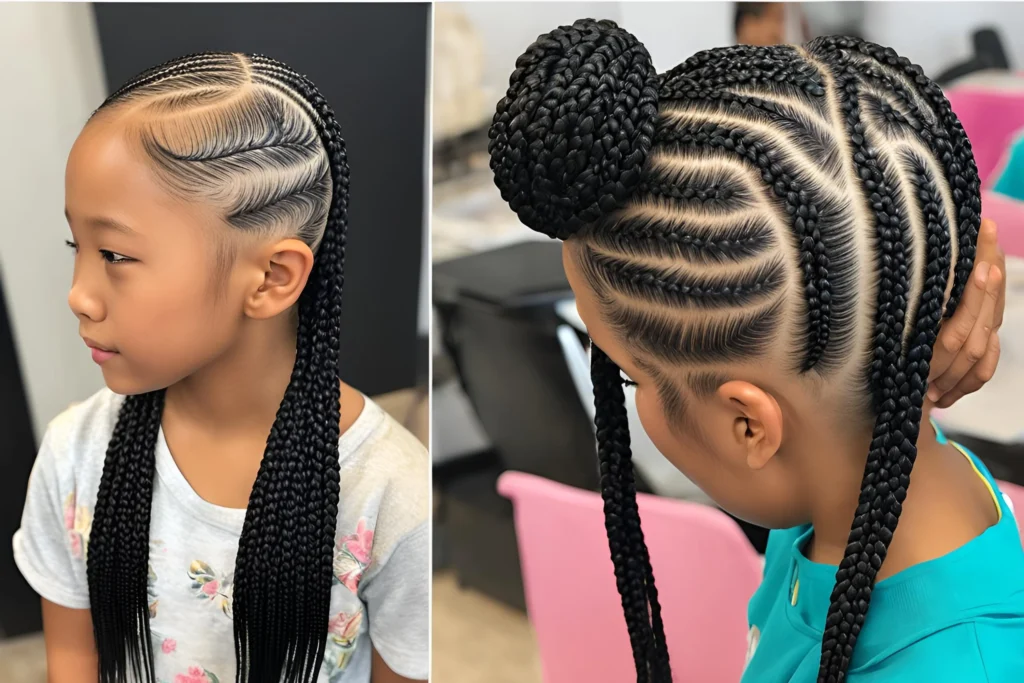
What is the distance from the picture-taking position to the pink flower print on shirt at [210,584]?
0.85 m

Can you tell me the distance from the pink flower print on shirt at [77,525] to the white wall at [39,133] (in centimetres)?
20

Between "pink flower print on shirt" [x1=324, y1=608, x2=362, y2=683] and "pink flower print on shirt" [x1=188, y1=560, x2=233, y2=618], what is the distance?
107mm

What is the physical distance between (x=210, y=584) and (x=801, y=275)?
63cm

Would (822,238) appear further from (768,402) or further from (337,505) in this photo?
(337,505)

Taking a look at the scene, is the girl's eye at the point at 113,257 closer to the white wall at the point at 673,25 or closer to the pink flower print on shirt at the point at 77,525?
the pink flower print on shirt at the point at 77,525

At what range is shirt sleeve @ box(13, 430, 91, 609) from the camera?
2.90 feet

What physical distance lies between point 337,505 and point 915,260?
551 millimetres

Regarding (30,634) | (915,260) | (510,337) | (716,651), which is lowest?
(716,651)

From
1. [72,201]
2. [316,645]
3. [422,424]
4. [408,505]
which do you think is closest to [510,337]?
[422,424]

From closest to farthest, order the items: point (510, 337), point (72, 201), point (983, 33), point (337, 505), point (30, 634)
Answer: point (72, 201)
point (337, 505)
point (30, 634)
point (983, 33)
point (510, 337)

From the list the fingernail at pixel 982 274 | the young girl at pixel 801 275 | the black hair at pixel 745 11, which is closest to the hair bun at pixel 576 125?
the young girl at pixel 801 275

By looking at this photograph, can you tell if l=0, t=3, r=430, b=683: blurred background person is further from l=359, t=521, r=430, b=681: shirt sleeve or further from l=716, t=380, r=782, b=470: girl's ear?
l=716, t=380, r=782, b=470: girl's ear

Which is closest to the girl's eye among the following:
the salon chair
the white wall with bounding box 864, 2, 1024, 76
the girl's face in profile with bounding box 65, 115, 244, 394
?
the girl's face in profile with bounding box 65, 115, 244, 394

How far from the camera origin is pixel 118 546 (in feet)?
2.81
